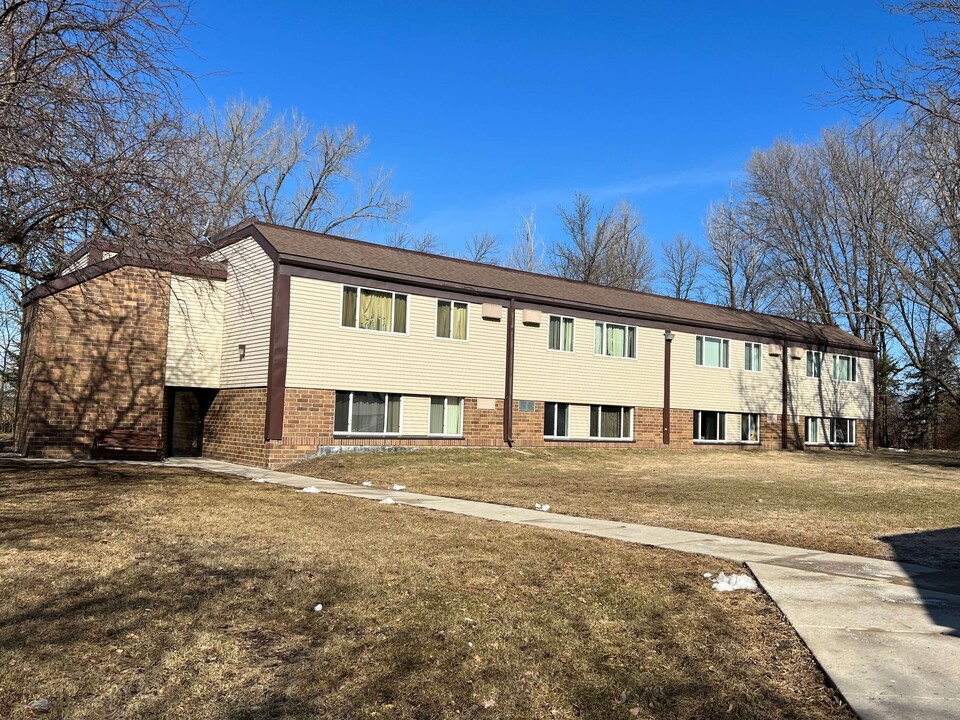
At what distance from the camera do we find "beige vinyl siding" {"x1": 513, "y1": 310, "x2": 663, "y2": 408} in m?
23.9

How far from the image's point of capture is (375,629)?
16.5 feet

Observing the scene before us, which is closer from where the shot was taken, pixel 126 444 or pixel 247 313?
pixel 126 444

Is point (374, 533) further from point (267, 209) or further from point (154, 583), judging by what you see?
point (267, 209)

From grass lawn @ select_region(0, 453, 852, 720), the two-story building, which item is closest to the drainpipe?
the two-story building

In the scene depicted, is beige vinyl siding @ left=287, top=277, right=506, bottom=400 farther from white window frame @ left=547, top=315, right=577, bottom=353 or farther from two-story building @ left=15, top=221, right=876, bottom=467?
white window frame @ left=547, top=315, right=577, bottom=353

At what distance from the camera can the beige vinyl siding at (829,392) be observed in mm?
32406

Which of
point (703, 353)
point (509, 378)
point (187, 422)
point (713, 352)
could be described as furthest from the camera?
point (713, 352)

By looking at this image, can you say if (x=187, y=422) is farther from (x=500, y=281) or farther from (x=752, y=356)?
(x=752, y=356)

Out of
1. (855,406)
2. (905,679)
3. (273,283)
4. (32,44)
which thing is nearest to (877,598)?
(905,679)

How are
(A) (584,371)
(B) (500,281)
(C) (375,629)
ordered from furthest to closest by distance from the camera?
(A) (584,371) → (B) (500,281) → (C) (375,629)

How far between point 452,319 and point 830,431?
2095cm

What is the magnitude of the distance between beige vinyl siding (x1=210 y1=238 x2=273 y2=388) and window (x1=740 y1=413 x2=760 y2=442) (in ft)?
64.2

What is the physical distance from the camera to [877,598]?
19.5 feet

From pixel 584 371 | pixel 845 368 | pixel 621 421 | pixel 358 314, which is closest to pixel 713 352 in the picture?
pixel 621 421
